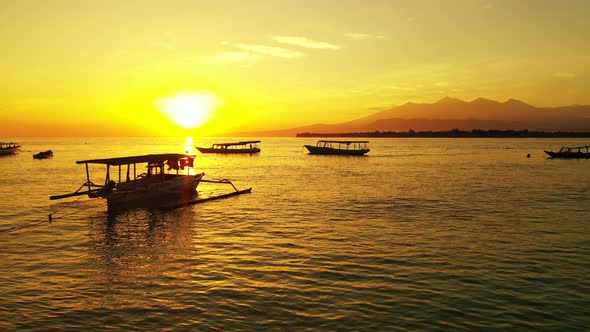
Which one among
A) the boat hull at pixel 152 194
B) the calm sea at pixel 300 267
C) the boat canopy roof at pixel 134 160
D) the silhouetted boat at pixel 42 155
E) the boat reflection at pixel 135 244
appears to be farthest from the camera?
the silhouetted boat at pixel 42 155

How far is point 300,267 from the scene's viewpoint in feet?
52.8

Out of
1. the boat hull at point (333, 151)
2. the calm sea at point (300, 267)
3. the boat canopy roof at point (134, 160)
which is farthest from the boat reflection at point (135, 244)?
the boat hull at point (333, 151)

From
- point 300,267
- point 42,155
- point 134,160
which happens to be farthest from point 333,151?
point 300,267

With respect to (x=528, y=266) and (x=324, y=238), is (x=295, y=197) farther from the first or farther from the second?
(x=528, y=266)

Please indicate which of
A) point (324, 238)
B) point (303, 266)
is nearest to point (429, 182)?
point (324, 238)

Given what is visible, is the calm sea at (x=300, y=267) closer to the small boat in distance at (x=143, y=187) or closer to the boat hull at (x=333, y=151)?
the small boat in distance at (x=143, y=187)

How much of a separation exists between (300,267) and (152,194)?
19400 millimetres

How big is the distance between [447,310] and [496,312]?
1410 millimetres

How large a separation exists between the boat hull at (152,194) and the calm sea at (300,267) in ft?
5.08

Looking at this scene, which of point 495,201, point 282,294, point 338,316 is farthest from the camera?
point 495,201

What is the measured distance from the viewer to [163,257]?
59.2 ft

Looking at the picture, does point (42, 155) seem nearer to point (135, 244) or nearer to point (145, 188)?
point (145, 188)

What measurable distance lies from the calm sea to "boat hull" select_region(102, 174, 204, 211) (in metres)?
1.55

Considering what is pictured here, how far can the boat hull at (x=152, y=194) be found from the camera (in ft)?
97.7
